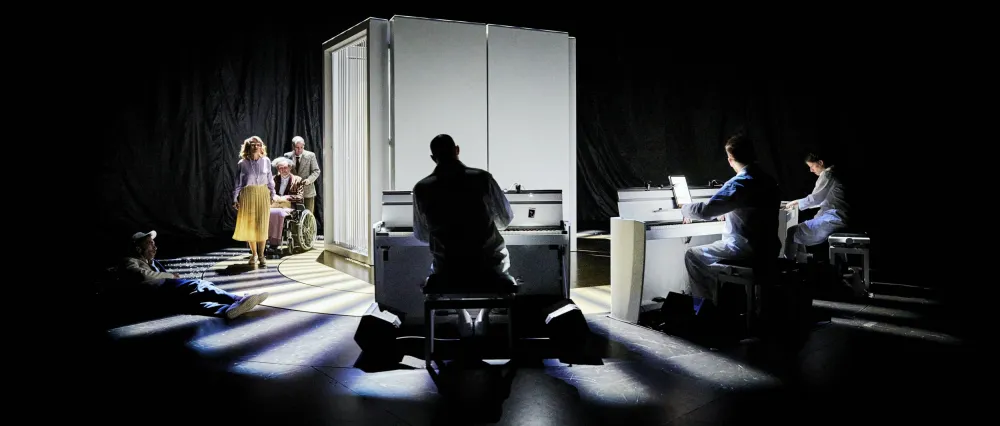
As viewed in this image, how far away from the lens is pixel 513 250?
4.39 m

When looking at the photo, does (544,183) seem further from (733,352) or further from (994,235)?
(994,235)

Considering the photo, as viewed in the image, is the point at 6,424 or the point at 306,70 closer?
the point at 6,424

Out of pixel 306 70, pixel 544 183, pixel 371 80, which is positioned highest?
pixel 306 70

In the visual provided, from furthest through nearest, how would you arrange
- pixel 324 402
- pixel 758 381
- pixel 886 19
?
pixel 886 19, pixel 758 381, pixel 324 402

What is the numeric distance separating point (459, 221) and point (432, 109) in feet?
11.5

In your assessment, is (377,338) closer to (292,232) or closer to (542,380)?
(542,380)

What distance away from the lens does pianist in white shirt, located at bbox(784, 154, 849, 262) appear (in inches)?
219

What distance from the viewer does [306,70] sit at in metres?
9.86

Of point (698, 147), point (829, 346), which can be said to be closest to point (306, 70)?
point (698, 147)

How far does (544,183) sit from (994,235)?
4606 mm

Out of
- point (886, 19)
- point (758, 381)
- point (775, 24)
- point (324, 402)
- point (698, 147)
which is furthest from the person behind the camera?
point (698, 147)

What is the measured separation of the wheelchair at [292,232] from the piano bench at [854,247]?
5647 millimetres

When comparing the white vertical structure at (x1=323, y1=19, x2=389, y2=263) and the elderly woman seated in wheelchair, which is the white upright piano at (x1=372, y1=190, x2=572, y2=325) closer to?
the white vertical structure at (x1=323, y1=19, x2=389, y2=263)

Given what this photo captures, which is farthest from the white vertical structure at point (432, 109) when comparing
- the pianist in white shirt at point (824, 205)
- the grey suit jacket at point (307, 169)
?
the pianist in white shirt at point (824, 205)
